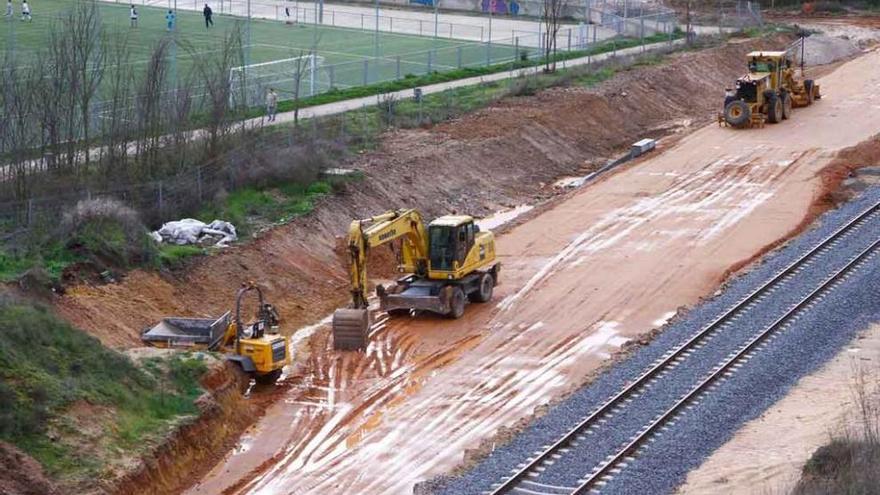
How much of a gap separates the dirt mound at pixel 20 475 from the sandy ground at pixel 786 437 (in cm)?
991

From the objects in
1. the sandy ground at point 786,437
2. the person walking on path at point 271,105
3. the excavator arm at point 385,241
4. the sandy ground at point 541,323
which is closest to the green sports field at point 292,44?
the person walking on path at point 271,105

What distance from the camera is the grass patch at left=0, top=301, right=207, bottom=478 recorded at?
24344 millimetres

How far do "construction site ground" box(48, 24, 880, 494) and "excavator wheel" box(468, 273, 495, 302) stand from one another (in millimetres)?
320

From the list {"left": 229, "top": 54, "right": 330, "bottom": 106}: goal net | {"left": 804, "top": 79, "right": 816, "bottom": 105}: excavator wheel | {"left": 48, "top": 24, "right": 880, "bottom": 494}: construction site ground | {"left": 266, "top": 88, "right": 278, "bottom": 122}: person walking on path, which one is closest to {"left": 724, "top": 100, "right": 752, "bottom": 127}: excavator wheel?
{"left": 48, "top": 24, "right": 880, "bottom": 494}: construction site ground

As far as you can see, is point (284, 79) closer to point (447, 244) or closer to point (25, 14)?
point (25, 14)

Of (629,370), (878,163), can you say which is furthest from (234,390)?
(878,163)

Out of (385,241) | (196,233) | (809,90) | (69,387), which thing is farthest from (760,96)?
(69,387)

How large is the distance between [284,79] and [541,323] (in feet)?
98.5

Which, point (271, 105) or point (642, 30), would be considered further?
point (642, 30)

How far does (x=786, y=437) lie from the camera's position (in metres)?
26.2

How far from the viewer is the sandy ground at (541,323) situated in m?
26.8

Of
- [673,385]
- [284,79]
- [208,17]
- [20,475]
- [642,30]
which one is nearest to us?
[20,475]

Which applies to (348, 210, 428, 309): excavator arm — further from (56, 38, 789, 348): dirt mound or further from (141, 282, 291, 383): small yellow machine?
(56, 38, 789, 348): dirt mound

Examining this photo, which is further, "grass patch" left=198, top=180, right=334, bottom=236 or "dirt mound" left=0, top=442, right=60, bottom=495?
"grass patch" left=198, top=180, right=334, bottom=236
